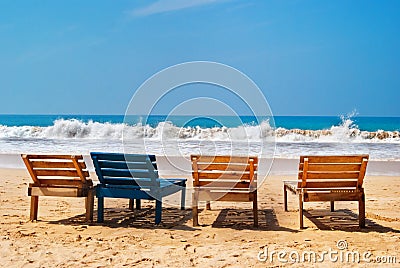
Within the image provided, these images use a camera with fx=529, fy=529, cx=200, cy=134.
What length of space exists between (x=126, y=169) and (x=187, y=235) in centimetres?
117

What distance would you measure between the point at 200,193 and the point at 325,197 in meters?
1.56

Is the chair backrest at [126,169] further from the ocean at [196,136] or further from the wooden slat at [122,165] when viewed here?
the ocean at [196,136]

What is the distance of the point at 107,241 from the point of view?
580cm

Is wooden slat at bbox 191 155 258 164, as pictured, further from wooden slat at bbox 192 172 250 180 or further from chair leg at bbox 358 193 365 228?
chair leg at bbox 358 193 365 228

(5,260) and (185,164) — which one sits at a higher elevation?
(185,164)

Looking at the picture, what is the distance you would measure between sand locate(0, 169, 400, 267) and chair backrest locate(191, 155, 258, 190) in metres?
0.56

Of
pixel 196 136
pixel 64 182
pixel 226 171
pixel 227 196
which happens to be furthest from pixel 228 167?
pixel 196 136

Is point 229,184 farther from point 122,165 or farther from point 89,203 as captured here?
point 89,203

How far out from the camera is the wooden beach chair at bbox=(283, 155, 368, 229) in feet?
21.5

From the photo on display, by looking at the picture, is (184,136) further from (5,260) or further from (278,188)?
(5,260)

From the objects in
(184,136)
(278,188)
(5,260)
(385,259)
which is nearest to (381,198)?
(278,188)

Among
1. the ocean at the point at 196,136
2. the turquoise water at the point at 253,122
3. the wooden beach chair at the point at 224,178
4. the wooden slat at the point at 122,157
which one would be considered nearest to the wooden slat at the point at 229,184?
the wooden beach chair at the point at 224,178

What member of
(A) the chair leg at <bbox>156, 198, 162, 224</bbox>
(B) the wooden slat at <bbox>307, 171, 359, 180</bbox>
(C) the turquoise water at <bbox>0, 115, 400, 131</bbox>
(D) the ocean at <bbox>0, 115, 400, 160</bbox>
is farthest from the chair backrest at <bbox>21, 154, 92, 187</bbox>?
(C) the turquoise water at <bbox>0, 115, 400, 131</bbox>

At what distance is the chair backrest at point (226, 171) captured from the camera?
21.6ft
